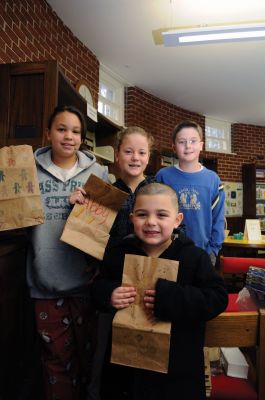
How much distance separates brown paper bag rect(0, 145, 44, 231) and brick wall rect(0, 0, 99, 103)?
1.47 metres

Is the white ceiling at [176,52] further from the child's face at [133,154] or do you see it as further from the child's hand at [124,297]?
the child's hand at [124,297]

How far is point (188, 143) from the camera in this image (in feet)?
5.86

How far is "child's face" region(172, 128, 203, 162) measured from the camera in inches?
70.1

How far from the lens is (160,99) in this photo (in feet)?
18.1

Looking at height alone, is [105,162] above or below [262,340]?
above

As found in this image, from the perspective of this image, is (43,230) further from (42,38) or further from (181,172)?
(42,38)

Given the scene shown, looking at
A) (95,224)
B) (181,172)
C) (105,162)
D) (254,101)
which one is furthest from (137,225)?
(254,101)

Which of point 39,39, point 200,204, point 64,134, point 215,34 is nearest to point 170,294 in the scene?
point 64,134

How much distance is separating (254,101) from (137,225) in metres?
5.41

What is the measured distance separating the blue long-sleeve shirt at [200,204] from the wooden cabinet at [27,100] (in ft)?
2.73

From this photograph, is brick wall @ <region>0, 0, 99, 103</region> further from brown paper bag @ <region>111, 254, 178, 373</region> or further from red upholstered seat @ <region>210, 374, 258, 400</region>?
red upholstered seat @ <region>210, 374, 258, 400</region>

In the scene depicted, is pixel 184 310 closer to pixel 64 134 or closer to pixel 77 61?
pixel 64 134

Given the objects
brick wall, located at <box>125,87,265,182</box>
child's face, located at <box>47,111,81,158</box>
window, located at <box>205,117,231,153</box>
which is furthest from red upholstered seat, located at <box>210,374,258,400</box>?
window, located at <box>205,117,231,153</box>

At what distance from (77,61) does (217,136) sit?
4.16 metres
